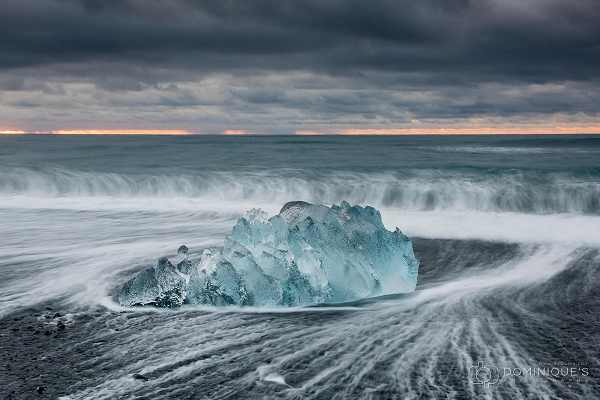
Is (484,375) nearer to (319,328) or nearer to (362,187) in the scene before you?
(319,328)

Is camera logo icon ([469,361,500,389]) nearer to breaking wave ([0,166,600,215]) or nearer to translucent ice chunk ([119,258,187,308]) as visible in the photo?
translucent ice chunk ([119,258,187,308])

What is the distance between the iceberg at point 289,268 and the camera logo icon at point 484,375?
1612 millimetres

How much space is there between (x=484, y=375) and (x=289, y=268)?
6.40ft

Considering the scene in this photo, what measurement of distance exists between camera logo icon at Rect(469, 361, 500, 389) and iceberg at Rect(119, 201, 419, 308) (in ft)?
5.29

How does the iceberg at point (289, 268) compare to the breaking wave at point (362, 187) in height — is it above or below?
below

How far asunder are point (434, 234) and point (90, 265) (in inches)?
207

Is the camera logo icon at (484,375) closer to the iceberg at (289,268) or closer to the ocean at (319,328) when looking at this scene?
the ocean at (319,328)

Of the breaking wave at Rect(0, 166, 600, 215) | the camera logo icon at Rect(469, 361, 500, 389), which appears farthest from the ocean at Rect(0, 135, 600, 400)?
the breaking wave at Rect(0, 166, 600, 215)

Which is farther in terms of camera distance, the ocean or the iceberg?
the iceberg

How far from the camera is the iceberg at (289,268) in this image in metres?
4.11

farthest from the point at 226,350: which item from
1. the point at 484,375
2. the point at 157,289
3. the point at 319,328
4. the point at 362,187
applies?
the point at 362,187

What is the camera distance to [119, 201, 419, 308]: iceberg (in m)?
4.11

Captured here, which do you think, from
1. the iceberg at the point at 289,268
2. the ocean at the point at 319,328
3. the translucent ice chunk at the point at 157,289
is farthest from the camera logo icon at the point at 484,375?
the translucent ice chunk at the point at 157,289

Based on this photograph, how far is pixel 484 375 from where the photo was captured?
2789 millimetres
